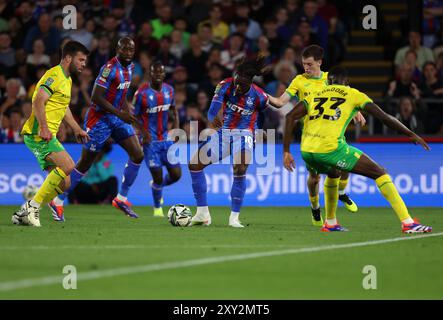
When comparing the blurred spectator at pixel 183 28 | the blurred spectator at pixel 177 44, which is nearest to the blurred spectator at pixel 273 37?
the blurred spectator at pixel 183 28

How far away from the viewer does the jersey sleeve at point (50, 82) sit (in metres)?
13.2

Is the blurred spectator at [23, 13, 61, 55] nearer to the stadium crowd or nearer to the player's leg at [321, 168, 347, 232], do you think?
the stadium crowd

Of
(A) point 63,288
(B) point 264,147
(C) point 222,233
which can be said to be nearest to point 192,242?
(C) point 222,233

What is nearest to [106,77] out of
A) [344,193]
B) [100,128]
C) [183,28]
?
[100,128]

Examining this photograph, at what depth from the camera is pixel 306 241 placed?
450 inches

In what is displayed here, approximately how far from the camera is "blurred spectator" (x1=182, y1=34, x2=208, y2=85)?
2170 centimetres

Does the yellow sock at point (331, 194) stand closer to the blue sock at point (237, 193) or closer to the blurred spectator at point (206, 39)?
the blue sock at point (237, 193)

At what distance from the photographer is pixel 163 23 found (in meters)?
22.8

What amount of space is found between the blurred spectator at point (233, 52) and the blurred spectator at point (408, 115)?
13.1ft

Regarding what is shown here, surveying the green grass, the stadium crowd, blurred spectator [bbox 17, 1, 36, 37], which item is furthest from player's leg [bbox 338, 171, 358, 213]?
blurred spectator [bbox 17, 1, 36, 37]

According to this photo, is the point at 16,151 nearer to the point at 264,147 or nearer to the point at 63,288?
the point at 264,147

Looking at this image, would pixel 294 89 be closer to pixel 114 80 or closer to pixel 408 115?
pixel 114 80

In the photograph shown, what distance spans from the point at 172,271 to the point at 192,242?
2354mm

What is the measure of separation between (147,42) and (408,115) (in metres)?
5.97
